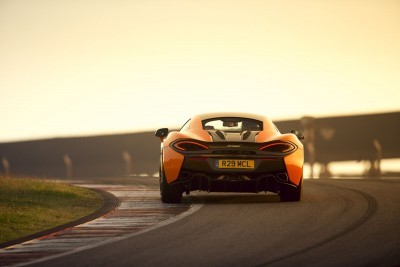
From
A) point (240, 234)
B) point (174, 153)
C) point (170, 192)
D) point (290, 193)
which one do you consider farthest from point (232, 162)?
point (240, 234)

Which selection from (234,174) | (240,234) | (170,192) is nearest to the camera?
(240,234)

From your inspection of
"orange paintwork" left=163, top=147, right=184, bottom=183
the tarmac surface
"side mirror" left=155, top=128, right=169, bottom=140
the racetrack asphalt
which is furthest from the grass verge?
"side mirror" left=155, top=128, right=169, bottom=140

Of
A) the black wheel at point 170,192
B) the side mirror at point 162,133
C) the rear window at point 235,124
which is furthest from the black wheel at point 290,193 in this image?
the side mirror at point 162,133

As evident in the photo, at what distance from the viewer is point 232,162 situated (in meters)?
14.8

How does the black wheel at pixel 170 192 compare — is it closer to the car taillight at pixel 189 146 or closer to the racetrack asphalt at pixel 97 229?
the racetrack asphalt at pixel 97 229

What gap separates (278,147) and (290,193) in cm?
72

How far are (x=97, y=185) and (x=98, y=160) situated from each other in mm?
13840

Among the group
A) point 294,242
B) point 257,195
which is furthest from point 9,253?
point 257,195

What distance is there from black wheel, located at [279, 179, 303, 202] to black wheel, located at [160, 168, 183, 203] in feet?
4.75

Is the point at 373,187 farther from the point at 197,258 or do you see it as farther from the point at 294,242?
the point at 197,258

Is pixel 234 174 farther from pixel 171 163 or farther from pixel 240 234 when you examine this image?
pixel 240 234

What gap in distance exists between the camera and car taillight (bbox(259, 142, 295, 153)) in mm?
14930

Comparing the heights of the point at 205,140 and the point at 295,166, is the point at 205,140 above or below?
above

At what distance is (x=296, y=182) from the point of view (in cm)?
1516
